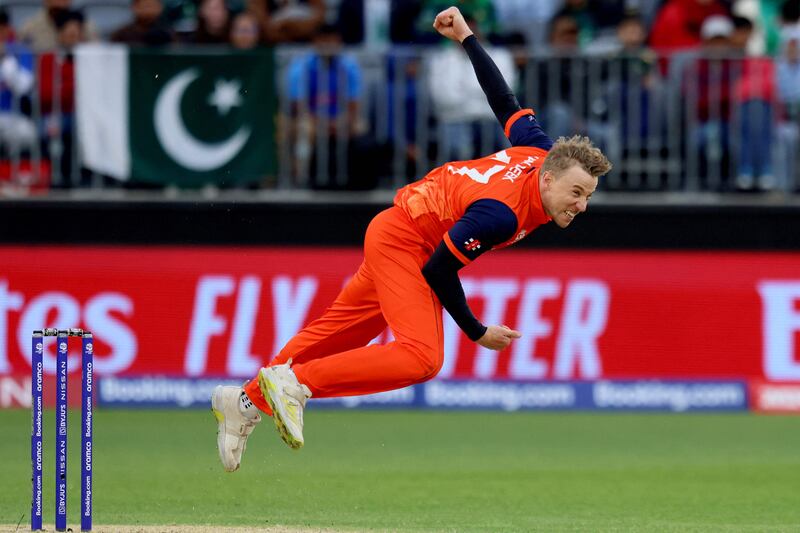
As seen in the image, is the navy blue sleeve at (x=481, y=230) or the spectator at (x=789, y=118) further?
the spectator at (x=789, y=118)

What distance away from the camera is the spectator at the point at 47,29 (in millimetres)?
15625

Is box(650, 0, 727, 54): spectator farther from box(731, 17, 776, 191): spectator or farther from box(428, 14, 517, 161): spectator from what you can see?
box(428, 14, 517, 161): spectator

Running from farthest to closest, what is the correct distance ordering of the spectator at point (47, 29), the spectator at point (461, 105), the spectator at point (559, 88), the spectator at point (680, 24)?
the spectator at point (680, 24) < the spectator at point (47, 29) < the spectator at point (559, 88) < the spectator at point (461, 105)

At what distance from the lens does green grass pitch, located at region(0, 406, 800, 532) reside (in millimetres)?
9086

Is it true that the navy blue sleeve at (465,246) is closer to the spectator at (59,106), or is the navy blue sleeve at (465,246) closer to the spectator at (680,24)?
the spectator at (59,106)

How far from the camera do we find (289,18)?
52.2 ft

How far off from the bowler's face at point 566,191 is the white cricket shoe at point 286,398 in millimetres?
1573

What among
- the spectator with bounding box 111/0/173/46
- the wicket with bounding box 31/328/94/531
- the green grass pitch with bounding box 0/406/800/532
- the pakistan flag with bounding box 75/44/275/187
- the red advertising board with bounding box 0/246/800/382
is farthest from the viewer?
the spectator with bounding box 111/0/173/46

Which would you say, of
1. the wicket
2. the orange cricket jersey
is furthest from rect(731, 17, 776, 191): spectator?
the wicket

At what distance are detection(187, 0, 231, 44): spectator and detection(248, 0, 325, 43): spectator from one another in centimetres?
47

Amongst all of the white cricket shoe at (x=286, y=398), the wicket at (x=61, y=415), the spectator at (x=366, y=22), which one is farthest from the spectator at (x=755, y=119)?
the wicket at (x=61, y=415)

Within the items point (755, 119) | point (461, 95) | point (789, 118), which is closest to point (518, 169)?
point (461, 95)

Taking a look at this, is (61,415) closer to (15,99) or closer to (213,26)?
(15,99)

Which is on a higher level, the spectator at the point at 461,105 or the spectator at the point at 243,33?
the spectator at the point at 243,33
